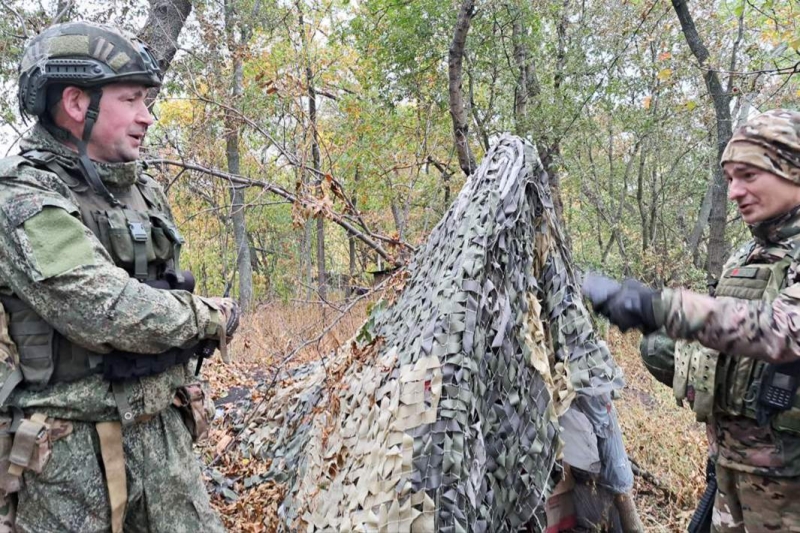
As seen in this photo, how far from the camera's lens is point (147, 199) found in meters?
2.26

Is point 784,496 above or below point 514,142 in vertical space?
below

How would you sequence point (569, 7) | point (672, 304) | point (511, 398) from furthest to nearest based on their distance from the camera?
point (569, 7), point (511, 398), point (672, 304)

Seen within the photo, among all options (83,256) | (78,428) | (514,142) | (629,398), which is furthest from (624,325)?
(629,398)

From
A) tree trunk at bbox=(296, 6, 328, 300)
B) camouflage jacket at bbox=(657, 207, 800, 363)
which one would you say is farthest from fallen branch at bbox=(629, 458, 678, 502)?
tree trunk at bbox=(296, 6, 328, 300)

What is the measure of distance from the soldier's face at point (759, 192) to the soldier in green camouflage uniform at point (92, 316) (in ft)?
6.55

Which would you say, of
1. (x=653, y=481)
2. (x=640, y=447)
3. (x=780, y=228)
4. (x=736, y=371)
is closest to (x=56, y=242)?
(x=736, y=371)

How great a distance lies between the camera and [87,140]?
1980mm

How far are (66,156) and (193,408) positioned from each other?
3.43 ft

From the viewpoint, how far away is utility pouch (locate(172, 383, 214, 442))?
2.18 metres

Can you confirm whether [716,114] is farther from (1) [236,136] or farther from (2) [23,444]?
(2) [23,444]

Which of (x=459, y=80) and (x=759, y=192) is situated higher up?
(x=459, y=80)

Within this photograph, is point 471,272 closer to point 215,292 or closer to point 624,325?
point 624,325

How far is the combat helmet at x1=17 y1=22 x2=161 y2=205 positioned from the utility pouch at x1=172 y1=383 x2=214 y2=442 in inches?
30.7

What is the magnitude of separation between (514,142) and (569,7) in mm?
7679
